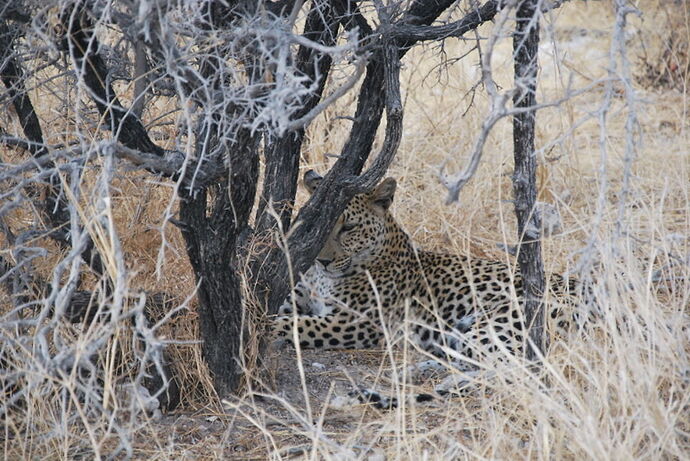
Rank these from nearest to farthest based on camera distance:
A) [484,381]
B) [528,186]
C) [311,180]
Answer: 1. [484,381]
2. [528,186]
3. [311,180]

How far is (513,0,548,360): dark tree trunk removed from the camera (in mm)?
3729

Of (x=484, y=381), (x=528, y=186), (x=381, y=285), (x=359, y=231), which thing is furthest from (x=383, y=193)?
(x=484, y=381)

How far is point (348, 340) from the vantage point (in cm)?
547

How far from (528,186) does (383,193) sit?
1.79 m

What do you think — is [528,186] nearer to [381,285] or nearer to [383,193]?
[383,193]

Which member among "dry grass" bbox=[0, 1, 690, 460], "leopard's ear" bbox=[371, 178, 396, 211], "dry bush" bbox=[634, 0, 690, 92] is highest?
"dry bush" bbox=[634, 0, 690, 92]

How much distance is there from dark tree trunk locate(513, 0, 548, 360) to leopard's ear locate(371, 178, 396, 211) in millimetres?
1515

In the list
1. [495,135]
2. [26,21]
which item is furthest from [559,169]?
[26,21]

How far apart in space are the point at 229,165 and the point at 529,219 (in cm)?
132

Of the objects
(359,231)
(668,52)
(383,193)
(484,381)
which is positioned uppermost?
(668,52)

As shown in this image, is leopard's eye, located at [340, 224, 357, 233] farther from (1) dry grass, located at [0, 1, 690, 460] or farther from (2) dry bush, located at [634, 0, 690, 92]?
(2) dry bush, located at [634, 0, 690, 92]

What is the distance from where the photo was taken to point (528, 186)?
3926mm

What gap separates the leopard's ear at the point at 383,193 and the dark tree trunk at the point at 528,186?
151 centimetres

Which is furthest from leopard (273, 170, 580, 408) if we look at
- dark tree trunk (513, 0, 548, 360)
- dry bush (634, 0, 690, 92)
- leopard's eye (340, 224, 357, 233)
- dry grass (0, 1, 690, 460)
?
dry bush (634, 0, 690, 92)
